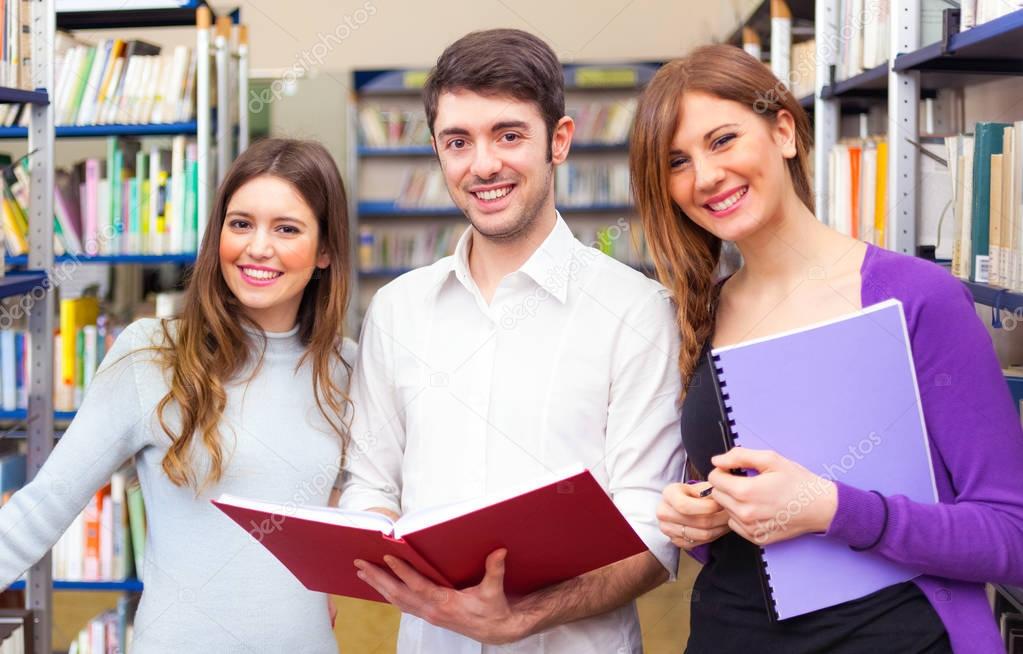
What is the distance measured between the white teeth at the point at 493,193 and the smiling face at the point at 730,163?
0.27 m

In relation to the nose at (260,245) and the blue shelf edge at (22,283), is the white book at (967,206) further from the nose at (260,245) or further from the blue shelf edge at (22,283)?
the blue shelf edge at (22,283)

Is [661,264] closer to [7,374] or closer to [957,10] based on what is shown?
[957,10]

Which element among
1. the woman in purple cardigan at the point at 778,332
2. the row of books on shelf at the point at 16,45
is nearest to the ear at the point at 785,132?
the woman in purple cardigan at the point at 778,332

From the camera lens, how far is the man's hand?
50.3 inches

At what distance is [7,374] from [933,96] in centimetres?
291

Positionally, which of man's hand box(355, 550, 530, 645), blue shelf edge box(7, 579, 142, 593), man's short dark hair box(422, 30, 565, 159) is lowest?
blue shelf edge box(7, 579, 142, 593)

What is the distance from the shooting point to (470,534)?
3.81 ft

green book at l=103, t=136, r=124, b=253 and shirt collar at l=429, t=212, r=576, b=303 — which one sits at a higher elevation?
green book at l=103, t=136, r=124, b=253

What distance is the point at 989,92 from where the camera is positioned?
9.68ft

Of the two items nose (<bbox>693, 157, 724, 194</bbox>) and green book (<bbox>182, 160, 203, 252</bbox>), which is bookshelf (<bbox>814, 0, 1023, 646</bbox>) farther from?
green book (<bbox>182, 160, 203, 252</bbox>)

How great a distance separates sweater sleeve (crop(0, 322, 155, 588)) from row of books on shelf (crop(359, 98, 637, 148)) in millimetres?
5322

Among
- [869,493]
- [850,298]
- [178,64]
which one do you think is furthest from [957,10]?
[178,64]

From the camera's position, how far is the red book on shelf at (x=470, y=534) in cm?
111

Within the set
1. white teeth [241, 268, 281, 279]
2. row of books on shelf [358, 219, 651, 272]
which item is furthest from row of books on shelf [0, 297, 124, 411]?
row of books on shelf [358, 219, 651, 272]
